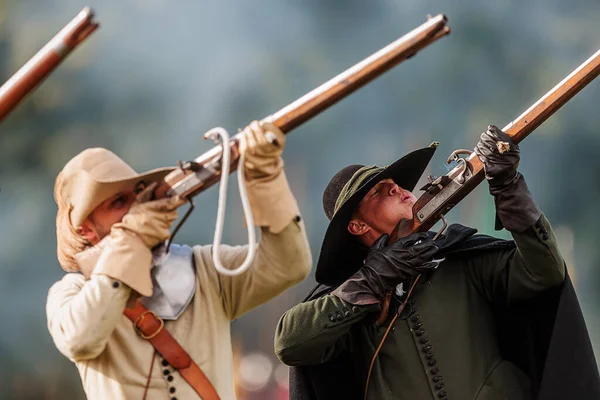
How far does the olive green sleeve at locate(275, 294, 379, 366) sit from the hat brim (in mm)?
917

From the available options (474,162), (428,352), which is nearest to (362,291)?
(428,352)

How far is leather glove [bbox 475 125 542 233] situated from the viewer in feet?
12.0

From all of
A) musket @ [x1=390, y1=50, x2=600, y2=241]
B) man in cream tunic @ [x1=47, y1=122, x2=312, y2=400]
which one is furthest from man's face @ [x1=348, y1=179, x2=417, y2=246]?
man in cream tunic @ [x1=47, y1=122, x2=312, y2=400]

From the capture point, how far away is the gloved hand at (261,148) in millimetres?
3080

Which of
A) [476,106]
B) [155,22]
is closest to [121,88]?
[155,22]

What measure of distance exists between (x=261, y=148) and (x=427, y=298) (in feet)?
4.02

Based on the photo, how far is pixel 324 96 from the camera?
10.4 feet

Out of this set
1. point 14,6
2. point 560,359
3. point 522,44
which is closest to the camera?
point 560,359

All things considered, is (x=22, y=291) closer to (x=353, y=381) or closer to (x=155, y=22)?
(x=155, y=22)

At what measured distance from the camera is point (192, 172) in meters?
3.19

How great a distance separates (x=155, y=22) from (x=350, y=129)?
183 centimetres

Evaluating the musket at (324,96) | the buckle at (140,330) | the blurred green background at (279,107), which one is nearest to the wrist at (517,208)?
the musket at (324,96)

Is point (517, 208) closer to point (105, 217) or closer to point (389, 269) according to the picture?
point (389, 269)

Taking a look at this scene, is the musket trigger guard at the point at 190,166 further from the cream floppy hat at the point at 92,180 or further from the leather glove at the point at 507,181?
the leather glove at the point at 507,181
